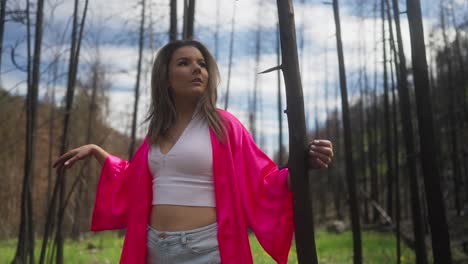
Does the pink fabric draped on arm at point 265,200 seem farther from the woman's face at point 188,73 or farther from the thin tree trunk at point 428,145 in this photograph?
the thin tree trunk at point 428,145

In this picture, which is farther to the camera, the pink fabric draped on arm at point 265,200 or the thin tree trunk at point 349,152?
the thin tree trunk at point 349,152

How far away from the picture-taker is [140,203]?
6.38 ft

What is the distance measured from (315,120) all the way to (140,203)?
21867 mm

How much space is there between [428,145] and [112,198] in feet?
7.24

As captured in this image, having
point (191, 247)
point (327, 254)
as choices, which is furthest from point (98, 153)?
point (327, 254)

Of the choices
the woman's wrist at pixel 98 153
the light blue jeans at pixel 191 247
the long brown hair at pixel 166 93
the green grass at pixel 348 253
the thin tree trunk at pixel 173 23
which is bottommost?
the green grass at pixel 348 253

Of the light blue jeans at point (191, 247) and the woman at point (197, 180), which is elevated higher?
the woman at point (197, 180)

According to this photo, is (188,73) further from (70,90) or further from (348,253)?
(348,253)

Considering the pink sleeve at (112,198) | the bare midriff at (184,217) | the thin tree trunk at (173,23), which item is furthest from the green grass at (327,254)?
the bare midriff at (184,217)

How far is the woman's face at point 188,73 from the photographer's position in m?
2.01

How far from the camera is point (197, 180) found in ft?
6.03

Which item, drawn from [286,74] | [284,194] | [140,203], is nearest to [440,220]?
[284,194]

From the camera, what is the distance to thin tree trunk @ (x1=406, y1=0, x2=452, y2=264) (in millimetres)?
3072

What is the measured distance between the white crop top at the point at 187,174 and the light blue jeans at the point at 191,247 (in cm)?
12
